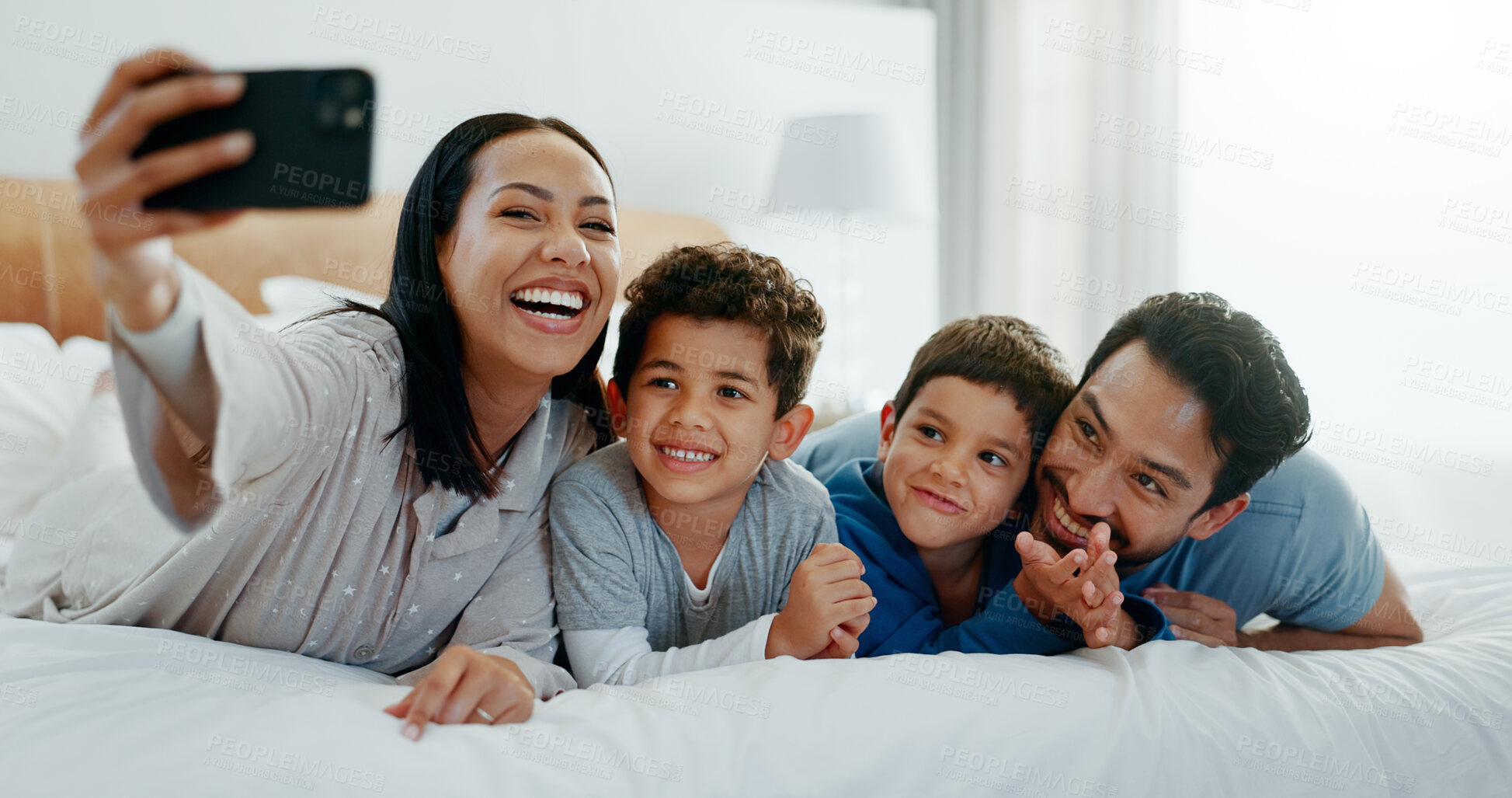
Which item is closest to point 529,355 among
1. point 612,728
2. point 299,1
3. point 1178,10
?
point 612,728

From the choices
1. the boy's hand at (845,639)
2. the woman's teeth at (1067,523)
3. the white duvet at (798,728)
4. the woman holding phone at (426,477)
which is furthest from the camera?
the woman's teeth at (1067,523)

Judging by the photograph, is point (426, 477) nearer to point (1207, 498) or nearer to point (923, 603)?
point (923, 603)

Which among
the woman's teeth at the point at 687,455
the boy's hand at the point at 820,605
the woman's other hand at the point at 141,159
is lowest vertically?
the boy's hand at the point at 820,605

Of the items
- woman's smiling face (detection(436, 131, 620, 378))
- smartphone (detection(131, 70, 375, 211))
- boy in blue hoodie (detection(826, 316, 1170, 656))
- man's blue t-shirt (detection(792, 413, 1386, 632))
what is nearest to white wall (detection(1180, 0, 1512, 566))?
man's blue t-shirt (detection(792, 413, 1386, 632))

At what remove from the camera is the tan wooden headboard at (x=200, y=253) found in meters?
2.01

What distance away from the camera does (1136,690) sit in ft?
2.94

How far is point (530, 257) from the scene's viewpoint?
1.00 metres

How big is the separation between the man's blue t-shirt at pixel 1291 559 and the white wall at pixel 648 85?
5.45 ft

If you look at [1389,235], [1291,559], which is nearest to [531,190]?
[1291,559]

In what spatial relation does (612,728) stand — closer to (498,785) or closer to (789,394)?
(498,785)

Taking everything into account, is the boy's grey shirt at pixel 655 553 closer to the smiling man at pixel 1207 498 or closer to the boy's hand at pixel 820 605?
the boy's hand at pixel 820 605

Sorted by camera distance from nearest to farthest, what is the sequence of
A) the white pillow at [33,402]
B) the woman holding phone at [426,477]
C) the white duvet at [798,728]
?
the white duvet at [798,728] → the woman holding phone at [426,477] → the white pillow at [33,402]

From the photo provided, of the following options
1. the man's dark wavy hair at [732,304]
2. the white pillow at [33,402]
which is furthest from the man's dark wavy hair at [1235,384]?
the white pillow at [33,402]

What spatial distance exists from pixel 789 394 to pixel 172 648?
2.25ft
